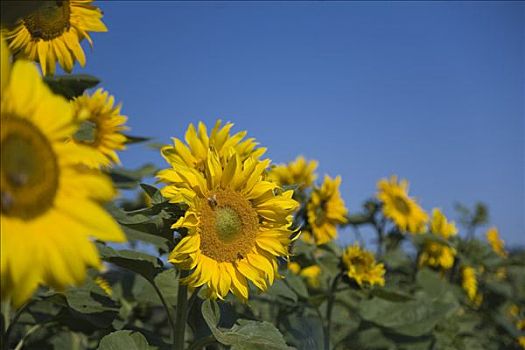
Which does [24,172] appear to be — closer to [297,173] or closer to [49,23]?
[49,23]

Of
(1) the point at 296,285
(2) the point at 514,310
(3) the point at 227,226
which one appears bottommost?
(3) the point at 227,226

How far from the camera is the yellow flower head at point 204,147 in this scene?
1922 mm

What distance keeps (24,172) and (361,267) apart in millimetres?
2182

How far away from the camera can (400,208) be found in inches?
172

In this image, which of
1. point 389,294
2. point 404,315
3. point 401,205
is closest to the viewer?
point 389,294

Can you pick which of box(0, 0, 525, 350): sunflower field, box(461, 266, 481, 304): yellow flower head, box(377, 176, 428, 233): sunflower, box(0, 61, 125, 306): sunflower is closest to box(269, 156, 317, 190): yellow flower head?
box(0, 0, 525, 350): sunflower field

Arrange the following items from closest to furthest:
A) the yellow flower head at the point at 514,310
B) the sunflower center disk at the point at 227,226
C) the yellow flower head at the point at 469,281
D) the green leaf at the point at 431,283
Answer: the sunflower center disk at the point at 227,226 → the green leaf at the point at 431,283 → the yellow flower head at the point at 469,281 → the yellow flower head at the point at 514,310

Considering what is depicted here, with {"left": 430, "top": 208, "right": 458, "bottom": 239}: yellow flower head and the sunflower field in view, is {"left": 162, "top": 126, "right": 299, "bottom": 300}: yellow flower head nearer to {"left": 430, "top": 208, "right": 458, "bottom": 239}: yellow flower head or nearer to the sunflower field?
the sunflower field

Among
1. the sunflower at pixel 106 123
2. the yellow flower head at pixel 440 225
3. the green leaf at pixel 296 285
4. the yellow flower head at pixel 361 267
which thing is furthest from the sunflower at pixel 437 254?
the sunflower at pixel 106 123

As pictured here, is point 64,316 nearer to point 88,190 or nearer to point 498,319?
point 88,190

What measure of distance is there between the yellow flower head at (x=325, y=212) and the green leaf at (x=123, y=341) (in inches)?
64.7

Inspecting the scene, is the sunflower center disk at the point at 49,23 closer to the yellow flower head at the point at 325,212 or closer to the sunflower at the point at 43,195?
the sunflower at the point at 43,195

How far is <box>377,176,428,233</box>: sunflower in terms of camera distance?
169 inches

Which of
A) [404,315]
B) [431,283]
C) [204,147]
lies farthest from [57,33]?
[431,283]
